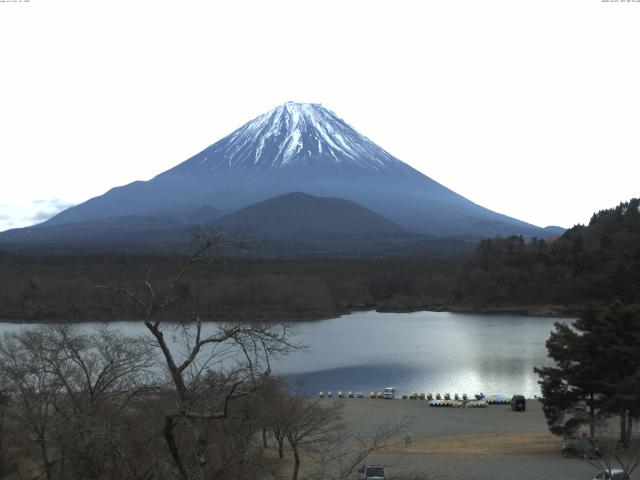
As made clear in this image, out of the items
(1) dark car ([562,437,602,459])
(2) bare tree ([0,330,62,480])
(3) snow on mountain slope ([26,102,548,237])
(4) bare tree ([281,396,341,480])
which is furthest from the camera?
(3) snow on mountain slope ([26,102,548,237])

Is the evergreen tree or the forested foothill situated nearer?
the forested foothill

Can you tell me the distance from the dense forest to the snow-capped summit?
95.7m

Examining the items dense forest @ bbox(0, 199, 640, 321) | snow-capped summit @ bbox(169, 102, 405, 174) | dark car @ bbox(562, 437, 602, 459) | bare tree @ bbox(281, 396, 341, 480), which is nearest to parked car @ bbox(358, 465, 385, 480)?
bare tree @ bbox(281, 396, 341, 480)

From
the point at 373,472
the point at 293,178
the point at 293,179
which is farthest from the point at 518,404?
the point at 293,178

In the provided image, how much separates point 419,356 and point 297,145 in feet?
440

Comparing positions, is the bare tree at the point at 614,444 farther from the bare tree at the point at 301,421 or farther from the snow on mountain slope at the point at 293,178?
the snow on mountain slope at the point at 293,178

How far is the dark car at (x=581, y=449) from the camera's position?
12379mm

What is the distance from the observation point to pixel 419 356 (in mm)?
31781

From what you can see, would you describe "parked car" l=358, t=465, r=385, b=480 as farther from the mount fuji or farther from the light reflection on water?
the mount fuji

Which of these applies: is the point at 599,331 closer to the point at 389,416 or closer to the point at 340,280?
the point at 389,416

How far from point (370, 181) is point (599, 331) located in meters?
146

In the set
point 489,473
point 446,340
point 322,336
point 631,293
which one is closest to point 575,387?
point 489,473

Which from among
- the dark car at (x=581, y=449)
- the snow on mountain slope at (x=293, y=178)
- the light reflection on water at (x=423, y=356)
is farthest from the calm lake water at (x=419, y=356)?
the snow on mountain slope at (x=293, y=178)

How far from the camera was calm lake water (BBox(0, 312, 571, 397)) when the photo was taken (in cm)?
2558
